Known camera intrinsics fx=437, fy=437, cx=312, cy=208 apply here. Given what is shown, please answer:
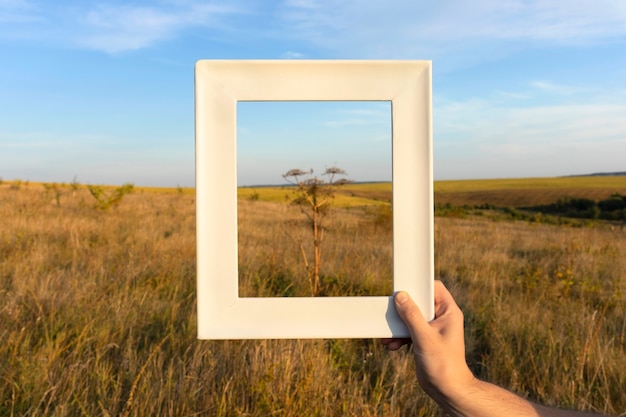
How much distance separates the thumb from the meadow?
0.83 meters

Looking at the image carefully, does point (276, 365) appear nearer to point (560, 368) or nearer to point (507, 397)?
point (507, 397)

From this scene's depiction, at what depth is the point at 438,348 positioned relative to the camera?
104cm

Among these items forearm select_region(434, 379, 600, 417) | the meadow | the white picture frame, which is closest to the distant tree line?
the meadow

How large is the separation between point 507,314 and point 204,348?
1.99 metres

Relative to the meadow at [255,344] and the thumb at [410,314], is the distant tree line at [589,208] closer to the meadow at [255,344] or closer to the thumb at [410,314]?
the meadow at [255,344]

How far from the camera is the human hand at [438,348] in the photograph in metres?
1.00

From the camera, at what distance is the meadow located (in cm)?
183

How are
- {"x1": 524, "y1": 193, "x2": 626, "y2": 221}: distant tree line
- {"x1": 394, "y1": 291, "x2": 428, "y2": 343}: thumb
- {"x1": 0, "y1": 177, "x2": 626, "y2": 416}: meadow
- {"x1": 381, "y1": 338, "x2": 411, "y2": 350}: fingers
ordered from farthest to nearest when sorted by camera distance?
{"x1": 524, "y1": 193, "x2": 626, "y2": 221}: distant tree line, {"x1": 0, "y1": 177, "x2": 626, "y2": 416}: meadow, {"x1": 381, "y1": 338, "x2": 411, "y2": 350}: fingers, {"x1": 394, "y1": 291, "x2": 428, "y2": 343}: thumb

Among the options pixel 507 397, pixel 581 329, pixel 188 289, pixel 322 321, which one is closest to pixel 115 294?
pixel 188 289

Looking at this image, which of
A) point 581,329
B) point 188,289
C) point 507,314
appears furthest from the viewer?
point 188,289

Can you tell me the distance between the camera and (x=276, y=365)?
1.95 meters

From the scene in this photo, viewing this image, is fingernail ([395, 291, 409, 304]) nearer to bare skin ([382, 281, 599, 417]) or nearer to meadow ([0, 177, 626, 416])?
bare skin ([382, 281, 599, 417])

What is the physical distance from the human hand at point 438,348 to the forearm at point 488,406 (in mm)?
14

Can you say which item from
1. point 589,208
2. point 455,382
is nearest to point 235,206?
point 455,382
